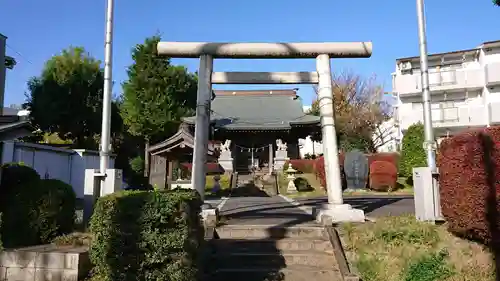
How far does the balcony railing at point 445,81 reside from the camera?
1154 inches

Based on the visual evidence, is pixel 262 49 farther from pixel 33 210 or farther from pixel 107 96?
pixel 33 210

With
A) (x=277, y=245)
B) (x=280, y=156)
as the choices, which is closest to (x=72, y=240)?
(x=277, y=245)

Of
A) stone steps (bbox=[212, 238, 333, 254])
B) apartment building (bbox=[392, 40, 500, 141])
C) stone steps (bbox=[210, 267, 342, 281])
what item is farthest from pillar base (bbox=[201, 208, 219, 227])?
apartment building (bbox=[392, 40, 500, 141])

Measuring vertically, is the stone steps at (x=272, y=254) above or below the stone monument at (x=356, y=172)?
below

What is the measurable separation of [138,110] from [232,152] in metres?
8.09

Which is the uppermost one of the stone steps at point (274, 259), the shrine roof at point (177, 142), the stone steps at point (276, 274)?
the shrine roof at point (177, 142)

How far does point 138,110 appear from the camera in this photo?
31.6 m

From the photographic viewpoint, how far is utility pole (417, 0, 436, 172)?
823 cm

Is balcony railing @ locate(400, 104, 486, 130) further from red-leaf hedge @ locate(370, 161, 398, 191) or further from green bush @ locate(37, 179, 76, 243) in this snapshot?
green bush @ locate(37, 179, 76, 243)

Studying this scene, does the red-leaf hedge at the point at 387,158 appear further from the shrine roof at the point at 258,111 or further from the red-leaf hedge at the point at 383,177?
the shrine roof at the point at 258,111

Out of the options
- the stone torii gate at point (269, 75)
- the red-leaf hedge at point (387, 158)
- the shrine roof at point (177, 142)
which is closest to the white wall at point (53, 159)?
the shrine roof at point (177, 142)

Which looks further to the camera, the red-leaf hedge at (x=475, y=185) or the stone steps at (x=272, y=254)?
the stone steps at (x=272, y=254)

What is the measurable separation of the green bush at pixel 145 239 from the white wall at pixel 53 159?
1092cm

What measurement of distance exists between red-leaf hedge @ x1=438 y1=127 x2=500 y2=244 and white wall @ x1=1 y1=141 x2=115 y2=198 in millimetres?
13366
